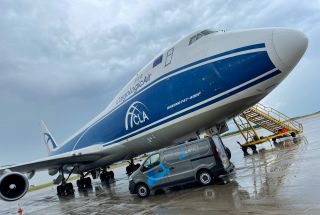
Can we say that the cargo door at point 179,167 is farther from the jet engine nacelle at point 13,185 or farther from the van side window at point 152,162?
the jet engine nacelle at point 13,185

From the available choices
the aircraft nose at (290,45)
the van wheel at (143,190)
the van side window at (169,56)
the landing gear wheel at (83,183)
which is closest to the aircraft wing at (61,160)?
the landing gear wheel at (83,183)

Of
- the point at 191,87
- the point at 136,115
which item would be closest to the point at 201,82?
the point at 191,87

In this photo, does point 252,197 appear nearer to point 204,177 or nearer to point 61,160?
point 204,177

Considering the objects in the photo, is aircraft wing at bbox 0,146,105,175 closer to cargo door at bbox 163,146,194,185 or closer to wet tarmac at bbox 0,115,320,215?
wet tarmac at bbox 0,115,320,215

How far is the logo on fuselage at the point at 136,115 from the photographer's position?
13.8 metres

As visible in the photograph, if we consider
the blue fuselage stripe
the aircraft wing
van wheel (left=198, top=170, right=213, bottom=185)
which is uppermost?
the blue fuselage stripe

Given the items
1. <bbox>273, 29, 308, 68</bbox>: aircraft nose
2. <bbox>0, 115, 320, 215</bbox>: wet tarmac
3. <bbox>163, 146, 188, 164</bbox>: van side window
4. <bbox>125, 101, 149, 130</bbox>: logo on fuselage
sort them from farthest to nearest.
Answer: <bbox>125, 101, 149, 130</bbox>: logo on fuselage → <bbox>163, 146, 188, 164</bbox>: van side window → <bbox>273, 29, 308, 68</bbox>: aircraft nose → <bbox>0, 115, 320, 215</bbox>: wet tarmac

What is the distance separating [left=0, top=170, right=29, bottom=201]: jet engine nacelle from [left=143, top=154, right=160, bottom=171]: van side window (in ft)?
14.8

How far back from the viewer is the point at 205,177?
1113cm

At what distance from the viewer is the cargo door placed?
11.2 meters

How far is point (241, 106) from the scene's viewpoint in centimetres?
1105

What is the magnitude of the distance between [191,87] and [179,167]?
2731 millimetres

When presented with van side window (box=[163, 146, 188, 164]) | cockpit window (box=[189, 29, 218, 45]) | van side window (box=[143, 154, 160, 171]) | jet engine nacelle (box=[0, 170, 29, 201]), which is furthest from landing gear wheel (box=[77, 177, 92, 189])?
cockpit window (box=[189, 29, 218, 45])

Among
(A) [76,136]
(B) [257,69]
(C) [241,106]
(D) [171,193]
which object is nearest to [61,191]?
(A) [76,136]
